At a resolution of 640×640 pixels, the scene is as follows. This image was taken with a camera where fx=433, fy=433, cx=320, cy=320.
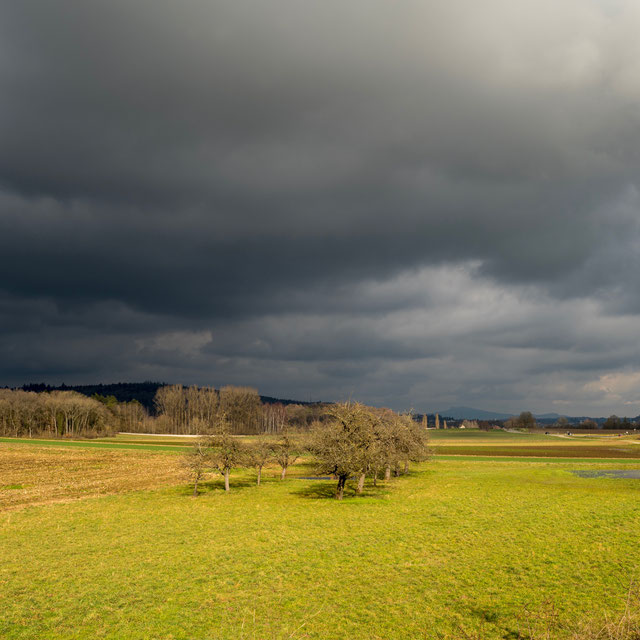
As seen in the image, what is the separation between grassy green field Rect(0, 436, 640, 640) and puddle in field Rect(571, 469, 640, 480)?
2617 cm

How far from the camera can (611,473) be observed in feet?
262

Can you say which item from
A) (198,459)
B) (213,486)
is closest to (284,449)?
(213,486)

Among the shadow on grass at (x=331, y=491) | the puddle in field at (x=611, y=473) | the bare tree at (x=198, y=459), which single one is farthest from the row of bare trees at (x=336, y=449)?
the puddle in field at (x=611, y=473)

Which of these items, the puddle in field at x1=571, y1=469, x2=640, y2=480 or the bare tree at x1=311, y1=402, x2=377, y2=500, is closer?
the bare tree at x1=311, y1=402, x2=377, y2=500

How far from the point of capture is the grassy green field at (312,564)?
19.8 metres

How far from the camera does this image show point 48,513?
143 feet

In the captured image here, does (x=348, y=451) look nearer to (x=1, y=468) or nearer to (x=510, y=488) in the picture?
(x=510, y=488)

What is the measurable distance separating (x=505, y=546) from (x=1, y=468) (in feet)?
288

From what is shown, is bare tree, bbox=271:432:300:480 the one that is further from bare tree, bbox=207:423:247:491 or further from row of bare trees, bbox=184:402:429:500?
bare tree, bbox=207:423:247:491

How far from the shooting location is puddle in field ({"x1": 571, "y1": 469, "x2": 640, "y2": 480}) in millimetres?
75125

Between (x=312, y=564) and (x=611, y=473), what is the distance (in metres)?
76.6

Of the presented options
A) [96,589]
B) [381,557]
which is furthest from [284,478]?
[96,589]

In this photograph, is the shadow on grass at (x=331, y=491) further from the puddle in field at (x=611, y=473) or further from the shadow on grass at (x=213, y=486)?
the puddle in field at (x=611, y=473)

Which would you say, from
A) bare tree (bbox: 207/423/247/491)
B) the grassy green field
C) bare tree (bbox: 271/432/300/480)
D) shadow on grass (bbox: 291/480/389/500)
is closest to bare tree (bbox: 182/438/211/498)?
bare tree (bbox: 207/423/247/491)
